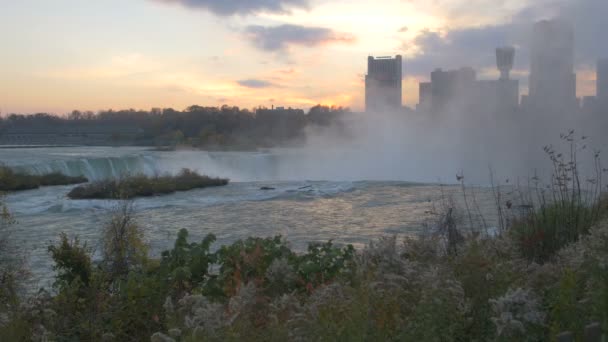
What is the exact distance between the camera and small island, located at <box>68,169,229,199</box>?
26.6 m

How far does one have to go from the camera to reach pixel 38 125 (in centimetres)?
8306

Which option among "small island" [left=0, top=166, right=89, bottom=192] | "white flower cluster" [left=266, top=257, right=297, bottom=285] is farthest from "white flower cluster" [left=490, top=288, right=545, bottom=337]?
"small island" [left=0, top=166, right=89, bottom=192]

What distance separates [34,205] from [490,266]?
22.9 metres

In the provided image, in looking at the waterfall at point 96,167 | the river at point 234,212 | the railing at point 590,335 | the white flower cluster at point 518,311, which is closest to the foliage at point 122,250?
the river at point 234,212

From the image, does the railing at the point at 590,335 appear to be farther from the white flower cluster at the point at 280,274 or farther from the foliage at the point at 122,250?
the foliage at the point at 122,250

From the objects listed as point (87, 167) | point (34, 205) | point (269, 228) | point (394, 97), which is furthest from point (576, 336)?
point (394, 97)

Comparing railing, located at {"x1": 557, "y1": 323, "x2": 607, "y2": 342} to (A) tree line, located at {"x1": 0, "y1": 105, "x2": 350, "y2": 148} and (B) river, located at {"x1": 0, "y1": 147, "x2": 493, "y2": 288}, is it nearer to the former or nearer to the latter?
(B) river, located at {"x1": 0, "y1": 147, "x2": 493, "y2": 288}

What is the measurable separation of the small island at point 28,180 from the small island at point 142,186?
11.8 feet

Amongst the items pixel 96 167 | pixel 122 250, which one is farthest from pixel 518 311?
pixel 96 167

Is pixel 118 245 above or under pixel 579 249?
under

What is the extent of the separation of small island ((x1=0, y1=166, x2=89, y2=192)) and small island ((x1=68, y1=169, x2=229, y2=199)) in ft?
11.8

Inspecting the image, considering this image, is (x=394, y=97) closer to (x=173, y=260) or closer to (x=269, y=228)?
(x=269, y=228)

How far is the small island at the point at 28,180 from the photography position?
95.2 feet

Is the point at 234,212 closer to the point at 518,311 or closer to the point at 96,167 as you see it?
the point at 518,311
